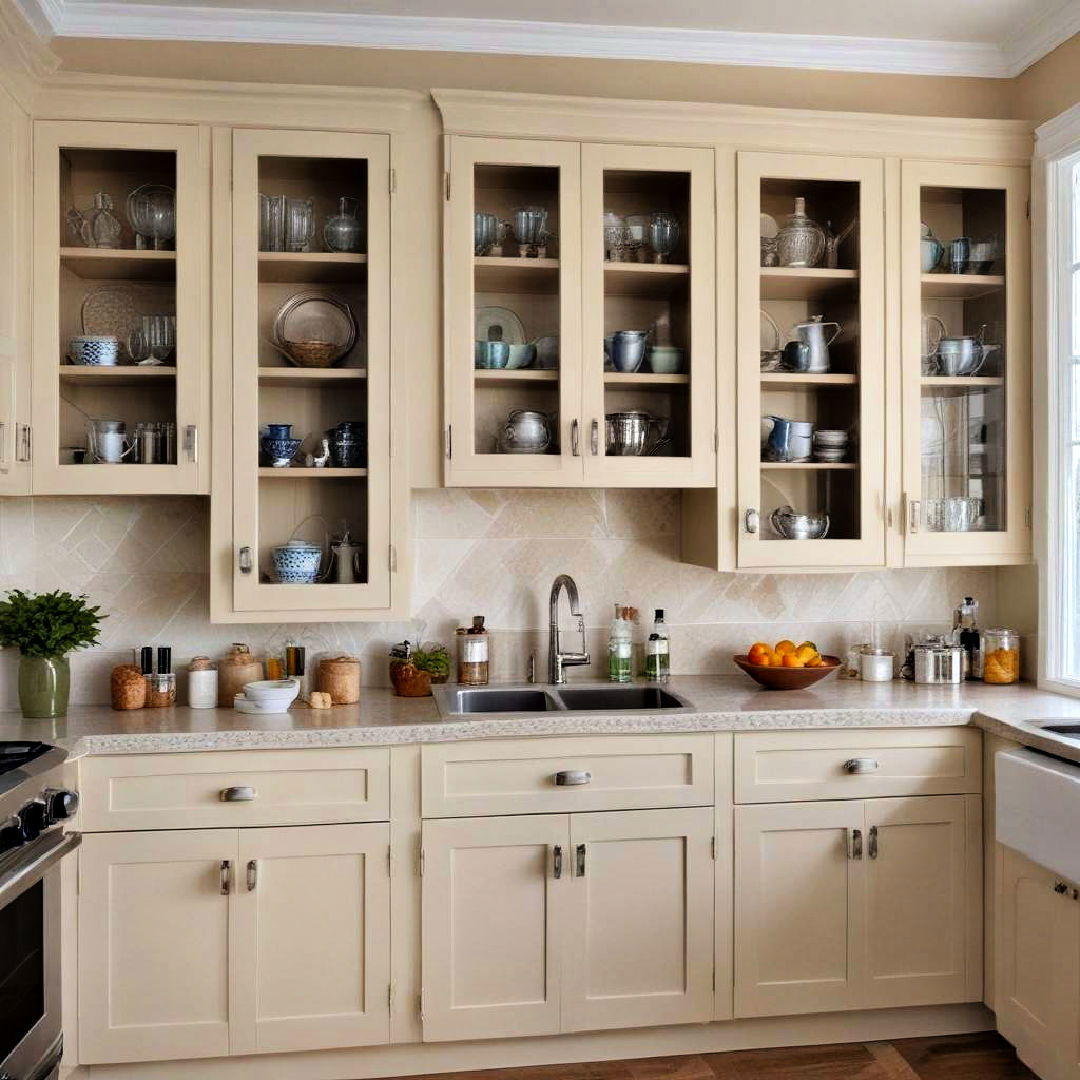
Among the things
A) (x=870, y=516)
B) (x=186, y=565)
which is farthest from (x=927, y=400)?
(x=186, y=565)

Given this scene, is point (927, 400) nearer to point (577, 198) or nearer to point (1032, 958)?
point (577, 198)

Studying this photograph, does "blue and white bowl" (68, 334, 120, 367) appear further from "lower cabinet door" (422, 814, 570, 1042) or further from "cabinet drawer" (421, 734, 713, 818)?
"lower cabinet door" (422, 814, 570, 1042)

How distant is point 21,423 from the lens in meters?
2.71

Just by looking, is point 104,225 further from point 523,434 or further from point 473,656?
point 473,656

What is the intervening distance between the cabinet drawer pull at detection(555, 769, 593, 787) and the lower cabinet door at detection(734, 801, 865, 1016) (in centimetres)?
41

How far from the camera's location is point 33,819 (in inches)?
84.0

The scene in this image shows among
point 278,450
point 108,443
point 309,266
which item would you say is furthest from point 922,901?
point 108,443

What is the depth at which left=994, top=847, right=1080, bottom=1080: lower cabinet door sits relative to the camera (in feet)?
7.82

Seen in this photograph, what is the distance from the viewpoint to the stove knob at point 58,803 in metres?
2.21

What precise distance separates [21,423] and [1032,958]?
2.78m

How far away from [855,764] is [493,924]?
1.00 meters

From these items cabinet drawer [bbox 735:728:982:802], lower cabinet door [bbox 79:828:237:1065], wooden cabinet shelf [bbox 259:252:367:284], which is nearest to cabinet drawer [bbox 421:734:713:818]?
cabinet drawer [bbox 735:728:982:802]

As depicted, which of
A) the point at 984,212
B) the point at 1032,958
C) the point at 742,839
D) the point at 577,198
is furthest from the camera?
the point at 984,212

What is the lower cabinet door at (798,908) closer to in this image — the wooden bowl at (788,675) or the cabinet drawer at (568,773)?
the cabinet drawer at (568,773)
